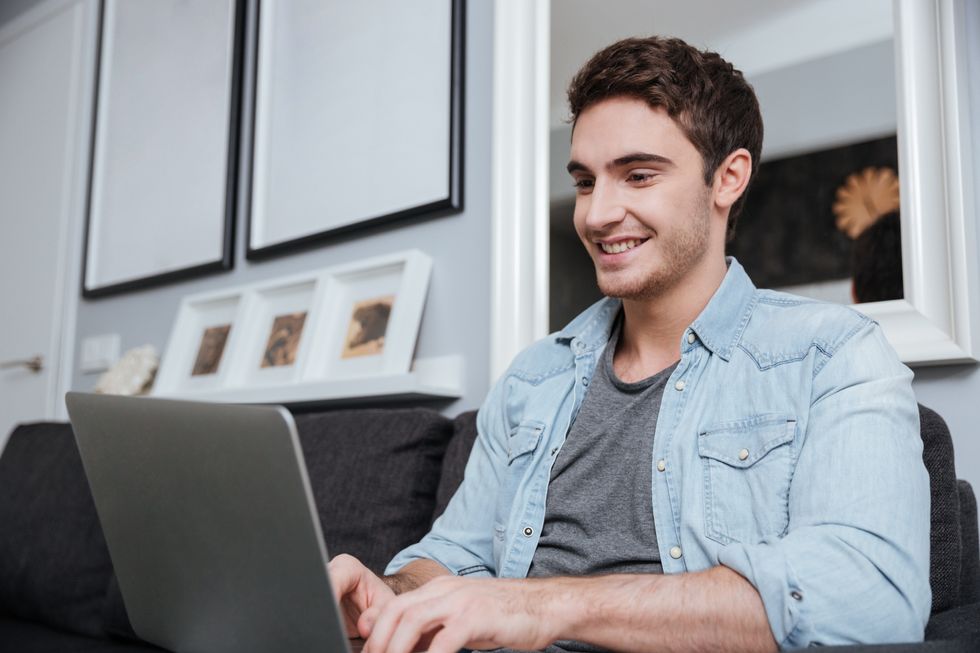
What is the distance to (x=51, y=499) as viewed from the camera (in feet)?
6.59

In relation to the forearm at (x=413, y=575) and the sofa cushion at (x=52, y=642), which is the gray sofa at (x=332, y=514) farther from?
the forearm at (x=413, y=575)

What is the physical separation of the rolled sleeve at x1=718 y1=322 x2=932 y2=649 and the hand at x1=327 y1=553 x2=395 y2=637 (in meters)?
0.39

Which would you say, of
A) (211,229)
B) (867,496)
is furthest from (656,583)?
(211,229)

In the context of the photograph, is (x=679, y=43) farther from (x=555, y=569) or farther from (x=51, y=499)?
(x=51, y=499)

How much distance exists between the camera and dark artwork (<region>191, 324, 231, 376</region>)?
2.41 meters

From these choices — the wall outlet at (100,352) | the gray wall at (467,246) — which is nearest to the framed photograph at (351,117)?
the gray wall at (467,246)

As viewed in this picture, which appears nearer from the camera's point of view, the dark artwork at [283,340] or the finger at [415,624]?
the finger at [415,624]

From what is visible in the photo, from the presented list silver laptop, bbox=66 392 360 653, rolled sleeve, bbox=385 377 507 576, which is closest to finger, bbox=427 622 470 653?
silver laptop, bbox=66 392 360 653

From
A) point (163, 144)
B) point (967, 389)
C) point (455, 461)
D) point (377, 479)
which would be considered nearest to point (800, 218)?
point (967, 389)

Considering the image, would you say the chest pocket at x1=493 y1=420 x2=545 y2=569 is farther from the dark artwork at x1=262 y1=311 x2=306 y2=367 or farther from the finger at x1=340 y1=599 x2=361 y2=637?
the dark artwork at x1=262 y1=311 x2=306 y2=367

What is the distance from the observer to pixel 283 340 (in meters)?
2.25

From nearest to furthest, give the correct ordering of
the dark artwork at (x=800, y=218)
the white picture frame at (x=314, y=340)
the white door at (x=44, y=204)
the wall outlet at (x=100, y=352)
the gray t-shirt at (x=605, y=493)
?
the gray t-shirt at (x=605, y=493) < the dark artwork at (x=800, y=218) < the white picture frame at (x=314, y=340) < the wall outlet at (x=100, y=352) < the white door at (x=44, y=204)

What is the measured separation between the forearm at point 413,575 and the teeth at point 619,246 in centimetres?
50

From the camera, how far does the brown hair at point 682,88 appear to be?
1253mm
